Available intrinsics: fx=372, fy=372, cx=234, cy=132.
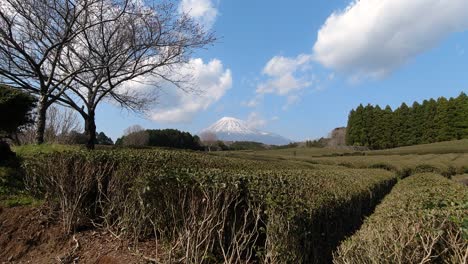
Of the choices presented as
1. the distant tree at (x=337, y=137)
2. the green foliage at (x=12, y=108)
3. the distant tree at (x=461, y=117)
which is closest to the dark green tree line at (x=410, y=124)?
the distant tree at (x=461, y=117)

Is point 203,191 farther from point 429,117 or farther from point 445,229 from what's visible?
point 429,117

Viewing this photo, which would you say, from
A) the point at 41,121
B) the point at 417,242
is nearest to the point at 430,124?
the point at 41,121

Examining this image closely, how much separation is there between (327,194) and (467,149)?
51852 mm

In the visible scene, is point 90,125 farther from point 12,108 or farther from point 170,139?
point 170,139

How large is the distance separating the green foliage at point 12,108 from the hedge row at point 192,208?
12.4ft

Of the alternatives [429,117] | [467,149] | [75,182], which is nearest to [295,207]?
[75,182]

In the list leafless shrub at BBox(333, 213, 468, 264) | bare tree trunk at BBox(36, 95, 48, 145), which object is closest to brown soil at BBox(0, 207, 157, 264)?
leafless shrub at BBox(333, 213, 468, 264)

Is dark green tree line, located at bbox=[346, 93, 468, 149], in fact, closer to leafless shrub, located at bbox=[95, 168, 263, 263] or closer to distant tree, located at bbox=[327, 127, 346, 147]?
distant tree, located at bbox=[327, 127, 346, 147]

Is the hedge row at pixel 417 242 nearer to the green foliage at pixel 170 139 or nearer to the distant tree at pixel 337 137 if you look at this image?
the green foliage at pixel 170 139

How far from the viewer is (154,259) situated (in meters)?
4.09

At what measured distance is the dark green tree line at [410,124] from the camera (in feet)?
223

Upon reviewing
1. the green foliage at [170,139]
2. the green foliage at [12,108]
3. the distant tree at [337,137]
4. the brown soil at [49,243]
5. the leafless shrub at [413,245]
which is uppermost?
the distant tree at [337,137]

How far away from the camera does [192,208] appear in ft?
13.2

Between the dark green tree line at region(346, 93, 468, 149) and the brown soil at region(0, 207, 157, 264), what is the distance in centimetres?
7421
